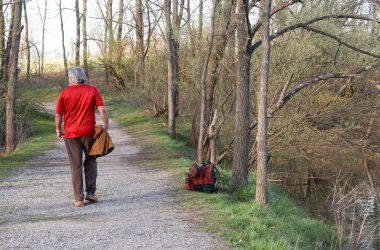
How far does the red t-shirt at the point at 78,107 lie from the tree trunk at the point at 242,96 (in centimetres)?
259

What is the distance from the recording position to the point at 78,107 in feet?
24.2

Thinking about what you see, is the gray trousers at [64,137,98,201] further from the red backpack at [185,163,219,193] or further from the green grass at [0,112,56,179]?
the green grass at [0,112,56,179]

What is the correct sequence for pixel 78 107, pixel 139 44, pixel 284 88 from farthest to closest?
pixel 139 44 < pixel 284 88 < pixel 78 107

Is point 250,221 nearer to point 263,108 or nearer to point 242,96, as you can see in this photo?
point 263,108

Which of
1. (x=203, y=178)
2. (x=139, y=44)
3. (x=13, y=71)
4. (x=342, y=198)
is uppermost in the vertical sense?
(x=139, y=44)

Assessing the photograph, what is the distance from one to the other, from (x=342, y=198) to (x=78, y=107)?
4.36m

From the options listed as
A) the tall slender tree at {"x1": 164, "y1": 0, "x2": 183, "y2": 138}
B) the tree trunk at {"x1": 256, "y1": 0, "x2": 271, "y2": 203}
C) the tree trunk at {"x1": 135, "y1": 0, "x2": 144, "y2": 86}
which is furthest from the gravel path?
the tree trunk at {"x1": 135, "y1": 0, "x2": 144, "y2": 86}

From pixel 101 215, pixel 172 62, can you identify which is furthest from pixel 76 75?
pixel 172 62

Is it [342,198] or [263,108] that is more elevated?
[263,108]

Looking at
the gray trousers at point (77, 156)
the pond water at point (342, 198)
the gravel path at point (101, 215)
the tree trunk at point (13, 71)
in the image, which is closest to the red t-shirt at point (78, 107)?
the gray trousers at point (77, 156)

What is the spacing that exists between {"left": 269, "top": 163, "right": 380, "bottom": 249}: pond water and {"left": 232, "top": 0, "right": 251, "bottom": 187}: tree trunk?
163cm

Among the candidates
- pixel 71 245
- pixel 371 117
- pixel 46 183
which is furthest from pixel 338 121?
pixel 71 245

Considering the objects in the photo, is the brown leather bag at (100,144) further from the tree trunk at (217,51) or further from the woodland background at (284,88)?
the tree trunk at (217,51)

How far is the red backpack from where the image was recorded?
342 inches
